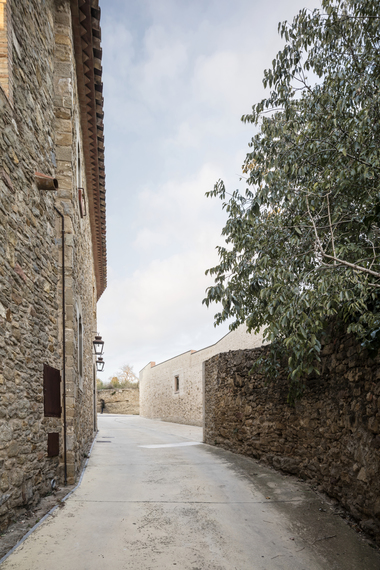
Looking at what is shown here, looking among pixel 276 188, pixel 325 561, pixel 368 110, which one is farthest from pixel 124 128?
pixel 325 561

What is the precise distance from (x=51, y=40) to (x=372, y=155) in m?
4.25

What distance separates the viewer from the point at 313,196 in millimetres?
4574

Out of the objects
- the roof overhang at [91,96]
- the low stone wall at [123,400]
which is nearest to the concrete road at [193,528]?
the roof overhang at [91,96]

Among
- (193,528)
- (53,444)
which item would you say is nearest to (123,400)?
(53,444)

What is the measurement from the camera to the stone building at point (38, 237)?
3.42 meters

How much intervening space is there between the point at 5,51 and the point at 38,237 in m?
1.75

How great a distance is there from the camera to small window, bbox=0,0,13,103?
11.5 feet

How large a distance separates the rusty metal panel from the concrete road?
544 mm

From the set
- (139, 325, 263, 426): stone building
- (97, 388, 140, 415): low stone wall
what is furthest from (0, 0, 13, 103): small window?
(97, 388, 140, 415): low stone wall

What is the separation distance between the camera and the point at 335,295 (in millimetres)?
3424

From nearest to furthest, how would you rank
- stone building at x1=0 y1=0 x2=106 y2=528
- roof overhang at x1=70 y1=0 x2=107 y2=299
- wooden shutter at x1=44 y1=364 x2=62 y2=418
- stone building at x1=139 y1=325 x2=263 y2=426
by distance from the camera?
1. stone building at x1=0 y1=0 x2=106 y2=528
2. wooden shutter at x1=44 y1=364 x2=62 y2=418
3. roof overhang at x1=70 y1=0 x2=107 y2=299
4. stone building at x1=139 y1=325 x2=263 y2=426

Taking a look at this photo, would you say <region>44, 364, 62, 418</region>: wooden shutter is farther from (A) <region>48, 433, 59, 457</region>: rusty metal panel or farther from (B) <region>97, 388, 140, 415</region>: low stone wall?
(B) <region>97, 388, 140, 415</region>: low stone wall

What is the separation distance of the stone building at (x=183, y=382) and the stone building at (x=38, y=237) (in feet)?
27.7

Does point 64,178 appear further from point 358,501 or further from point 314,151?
point 358,501
